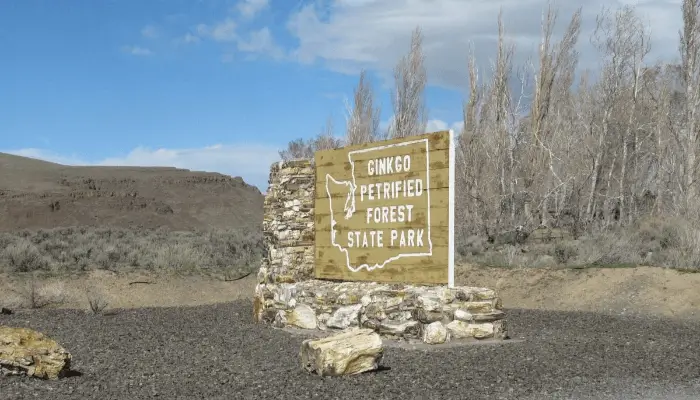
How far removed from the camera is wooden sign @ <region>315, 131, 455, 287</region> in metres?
10.2

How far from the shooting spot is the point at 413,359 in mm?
8570

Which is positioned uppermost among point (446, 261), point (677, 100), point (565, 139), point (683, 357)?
point (677, 100)

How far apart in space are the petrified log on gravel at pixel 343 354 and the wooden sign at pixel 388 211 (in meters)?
2.61

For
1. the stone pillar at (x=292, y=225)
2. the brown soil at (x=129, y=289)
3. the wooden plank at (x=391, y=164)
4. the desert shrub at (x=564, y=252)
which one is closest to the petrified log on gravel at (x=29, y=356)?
the stone pillar at (x=292, y=225)

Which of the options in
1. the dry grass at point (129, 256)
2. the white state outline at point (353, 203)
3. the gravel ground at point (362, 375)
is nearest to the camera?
the gravel ground at point (362, 375)

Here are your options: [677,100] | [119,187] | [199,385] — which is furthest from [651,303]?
[119,187]

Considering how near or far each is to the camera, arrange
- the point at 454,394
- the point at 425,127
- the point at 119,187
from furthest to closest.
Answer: the point at 119,187 < the point at 425,127 < the point at 454,394

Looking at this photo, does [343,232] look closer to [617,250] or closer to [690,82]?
[617,250]

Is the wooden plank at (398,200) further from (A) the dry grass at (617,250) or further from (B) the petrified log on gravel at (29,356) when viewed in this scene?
(A) the dry grass at (617,250)

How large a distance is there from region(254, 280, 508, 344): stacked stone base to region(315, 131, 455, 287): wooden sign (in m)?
0.28

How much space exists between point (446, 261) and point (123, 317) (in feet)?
19.4

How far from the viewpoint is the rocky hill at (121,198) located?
55.0 m

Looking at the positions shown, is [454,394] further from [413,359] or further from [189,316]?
[189,316]

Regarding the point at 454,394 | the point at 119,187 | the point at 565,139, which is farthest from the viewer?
the point at 119,187
